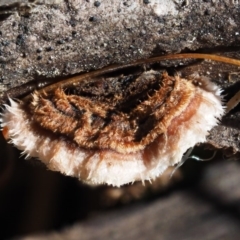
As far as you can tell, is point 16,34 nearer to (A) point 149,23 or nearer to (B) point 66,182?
(A) point 149,23

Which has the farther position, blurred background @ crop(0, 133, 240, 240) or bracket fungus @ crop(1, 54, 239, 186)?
blurred background @ crop(0, 133, 240, 240)

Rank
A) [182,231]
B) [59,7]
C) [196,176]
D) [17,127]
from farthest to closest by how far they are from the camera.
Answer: [196,176]
[182,231]
[17,127]
[59,7]

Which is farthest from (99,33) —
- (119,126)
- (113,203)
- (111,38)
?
(113,203)

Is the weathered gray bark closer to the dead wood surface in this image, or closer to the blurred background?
the dead wood surface

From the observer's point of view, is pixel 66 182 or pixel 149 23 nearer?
pixel 149 23

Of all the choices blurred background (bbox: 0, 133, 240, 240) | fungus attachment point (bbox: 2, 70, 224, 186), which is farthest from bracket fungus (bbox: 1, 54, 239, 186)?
blurred background (bbox: 0, 133, 240, 240)

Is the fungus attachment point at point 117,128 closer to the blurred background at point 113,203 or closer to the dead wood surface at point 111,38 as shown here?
the dead wood surface at point 111,38

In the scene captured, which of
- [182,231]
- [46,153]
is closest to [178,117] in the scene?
[46,153]

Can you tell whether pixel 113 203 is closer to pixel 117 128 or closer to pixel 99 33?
pixel 117 128

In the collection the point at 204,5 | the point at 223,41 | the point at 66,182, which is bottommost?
the point at 66,182
